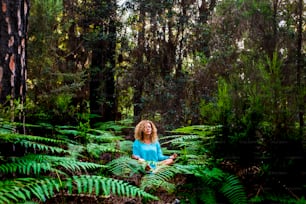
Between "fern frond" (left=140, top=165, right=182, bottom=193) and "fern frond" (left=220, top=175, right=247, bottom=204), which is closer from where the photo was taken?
"fern frond" (left=220, top=175, right=247, bottom=204)

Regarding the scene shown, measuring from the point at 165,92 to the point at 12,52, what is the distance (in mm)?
6362

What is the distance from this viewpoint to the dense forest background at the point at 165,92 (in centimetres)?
252

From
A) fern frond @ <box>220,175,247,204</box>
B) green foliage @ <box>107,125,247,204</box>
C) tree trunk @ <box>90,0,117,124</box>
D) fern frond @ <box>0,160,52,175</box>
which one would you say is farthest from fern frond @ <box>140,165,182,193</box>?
tree trunk @ <box>90,0,117,124</box>

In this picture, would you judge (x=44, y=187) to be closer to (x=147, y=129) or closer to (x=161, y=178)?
(x=161, y=178)

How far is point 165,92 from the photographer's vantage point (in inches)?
368

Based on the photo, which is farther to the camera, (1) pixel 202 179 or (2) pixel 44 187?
(1) pixel 202 179

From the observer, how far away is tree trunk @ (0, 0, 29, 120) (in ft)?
10.2

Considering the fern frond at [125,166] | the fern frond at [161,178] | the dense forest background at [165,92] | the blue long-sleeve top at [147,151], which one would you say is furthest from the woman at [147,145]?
the fern frond at [161,178]

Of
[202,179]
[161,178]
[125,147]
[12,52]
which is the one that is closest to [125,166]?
[161,178]

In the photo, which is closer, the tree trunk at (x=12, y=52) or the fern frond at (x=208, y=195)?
the fern frond at (x=208, y=195)

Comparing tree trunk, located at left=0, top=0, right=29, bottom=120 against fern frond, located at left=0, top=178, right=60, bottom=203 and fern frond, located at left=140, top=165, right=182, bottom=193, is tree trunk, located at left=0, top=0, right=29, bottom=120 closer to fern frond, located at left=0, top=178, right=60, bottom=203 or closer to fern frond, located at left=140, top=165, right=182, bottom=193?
fern frond, located at left=0, top=178, right=60, bottom=203

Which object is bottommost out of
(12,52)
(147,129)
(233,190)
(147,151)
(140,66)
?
(147,151)

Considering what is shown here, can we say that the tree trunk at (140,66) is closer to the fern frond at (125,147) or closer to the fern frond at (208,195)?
the fern frond at (125,147)

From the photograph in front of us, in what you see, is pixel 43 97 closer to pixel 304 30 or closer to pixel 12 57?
pixel 12 57
